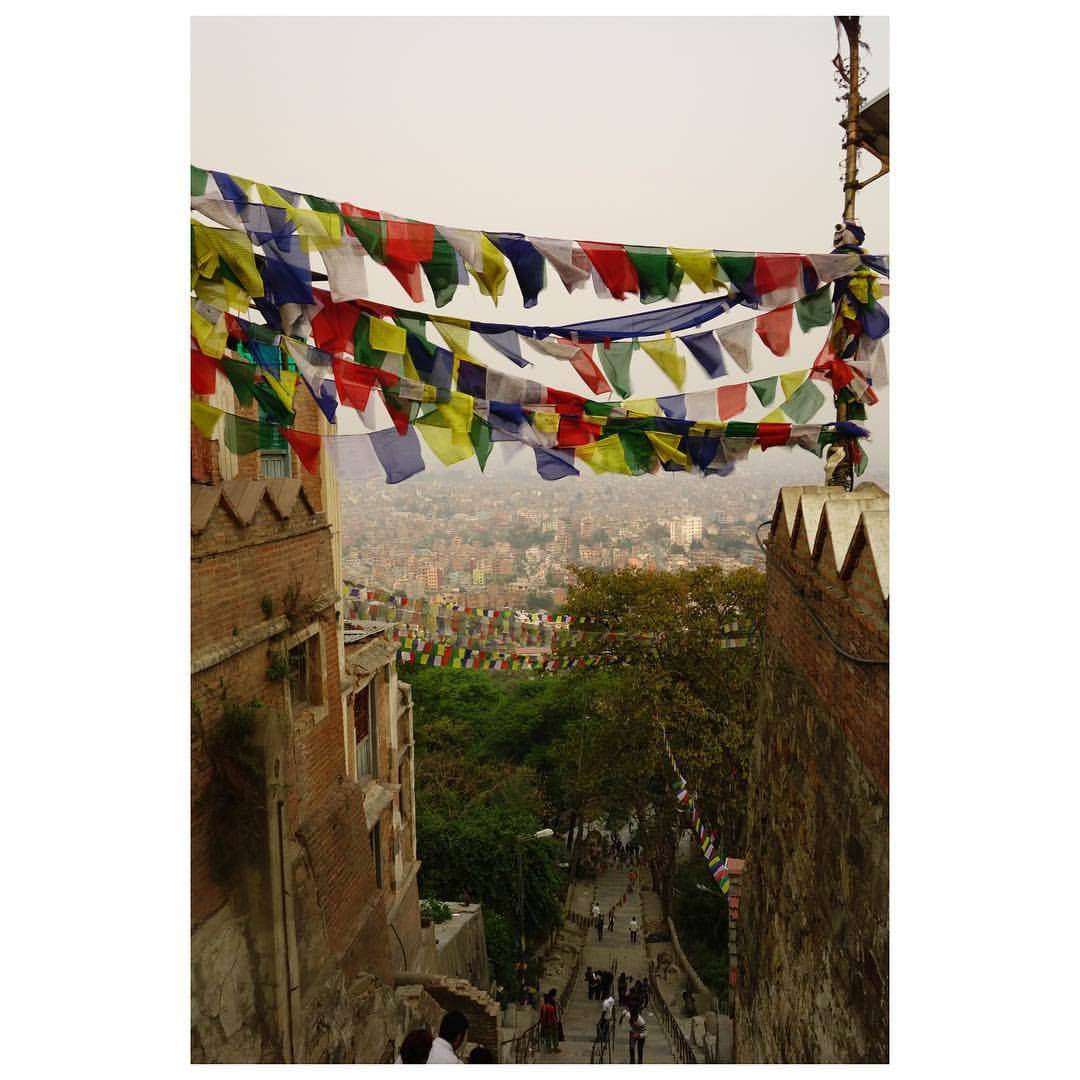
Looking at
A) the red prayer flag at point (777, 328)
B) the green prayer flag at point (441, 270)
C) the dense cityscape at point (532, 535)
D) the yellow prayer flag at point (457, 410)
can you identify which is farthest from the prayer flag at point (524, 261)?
the dense cityscape at point (532, 535)

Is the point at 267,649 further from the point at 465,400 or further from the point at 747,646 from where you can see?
the point at 747,646

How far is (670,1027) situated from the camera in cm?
1405

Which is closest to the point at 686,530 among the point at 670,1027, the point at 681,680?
the point at 681,680

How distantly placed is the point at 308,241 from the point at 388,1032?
5.73 m

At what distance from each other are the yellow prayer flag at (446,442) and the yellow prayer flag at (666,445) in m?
1.00

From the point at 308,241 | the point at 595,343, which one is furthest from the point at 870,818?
the point at 308,241

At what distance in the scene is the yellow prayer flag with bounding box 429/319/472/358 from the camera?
13.7ft

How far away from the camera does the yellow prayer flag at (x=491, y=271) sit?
406 cm

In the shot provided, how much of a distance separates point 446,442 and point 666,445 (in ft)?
3.89

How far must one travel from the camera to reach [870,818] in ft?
13.0

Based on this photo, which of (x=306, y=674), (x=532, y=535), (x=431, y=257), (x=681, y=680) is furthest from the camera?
(x=532, y=535)

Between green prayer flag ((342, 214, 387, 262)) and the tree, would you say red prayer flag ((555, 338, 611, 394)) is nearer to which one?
green prayer flag ((342, 214, 387, 262))

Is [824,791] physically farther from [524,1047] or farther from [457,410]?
[524,1047]

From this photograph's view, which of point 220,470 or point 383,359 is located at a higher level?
point 383,359
